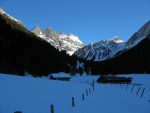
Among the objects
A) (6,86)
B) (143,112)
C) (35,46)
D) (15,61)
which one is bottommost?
(143,112)

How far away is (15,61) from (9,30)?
1512cm

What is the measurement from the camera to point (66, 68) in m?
139

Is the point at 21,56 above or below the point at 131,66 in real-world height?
above

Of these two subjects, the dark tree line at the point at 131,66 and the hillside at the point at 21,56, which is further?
the dark tree line at the point at 131,66

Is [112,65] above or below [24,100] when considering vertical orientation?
above

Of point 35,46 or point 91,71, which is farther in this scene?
point 91,71

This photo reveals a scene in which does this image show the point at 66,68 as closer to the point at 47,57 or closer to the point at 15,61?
the point at 47,57

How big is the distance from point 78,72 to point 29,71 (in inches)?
2516

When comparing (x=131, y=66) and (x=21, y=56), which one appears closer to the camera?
(x=21, y=56)

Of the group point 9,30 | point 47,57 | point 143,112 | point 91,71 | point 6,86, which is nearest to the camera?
point 143,112

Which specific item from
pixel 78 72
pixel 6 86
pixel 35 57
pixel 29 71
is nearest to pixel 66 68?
pixel 78 72

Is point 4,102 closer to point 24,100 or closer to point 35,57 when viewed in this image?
point 24,100

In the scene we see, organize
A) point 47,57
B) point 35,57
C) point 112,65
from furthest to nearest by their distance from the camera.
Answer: point 112,65, point 47,57, point 35,57

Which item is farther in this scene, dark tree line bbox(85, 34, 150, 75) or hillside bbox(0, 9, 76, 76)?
dark tree line bbox(85, 34, 150, 75)
